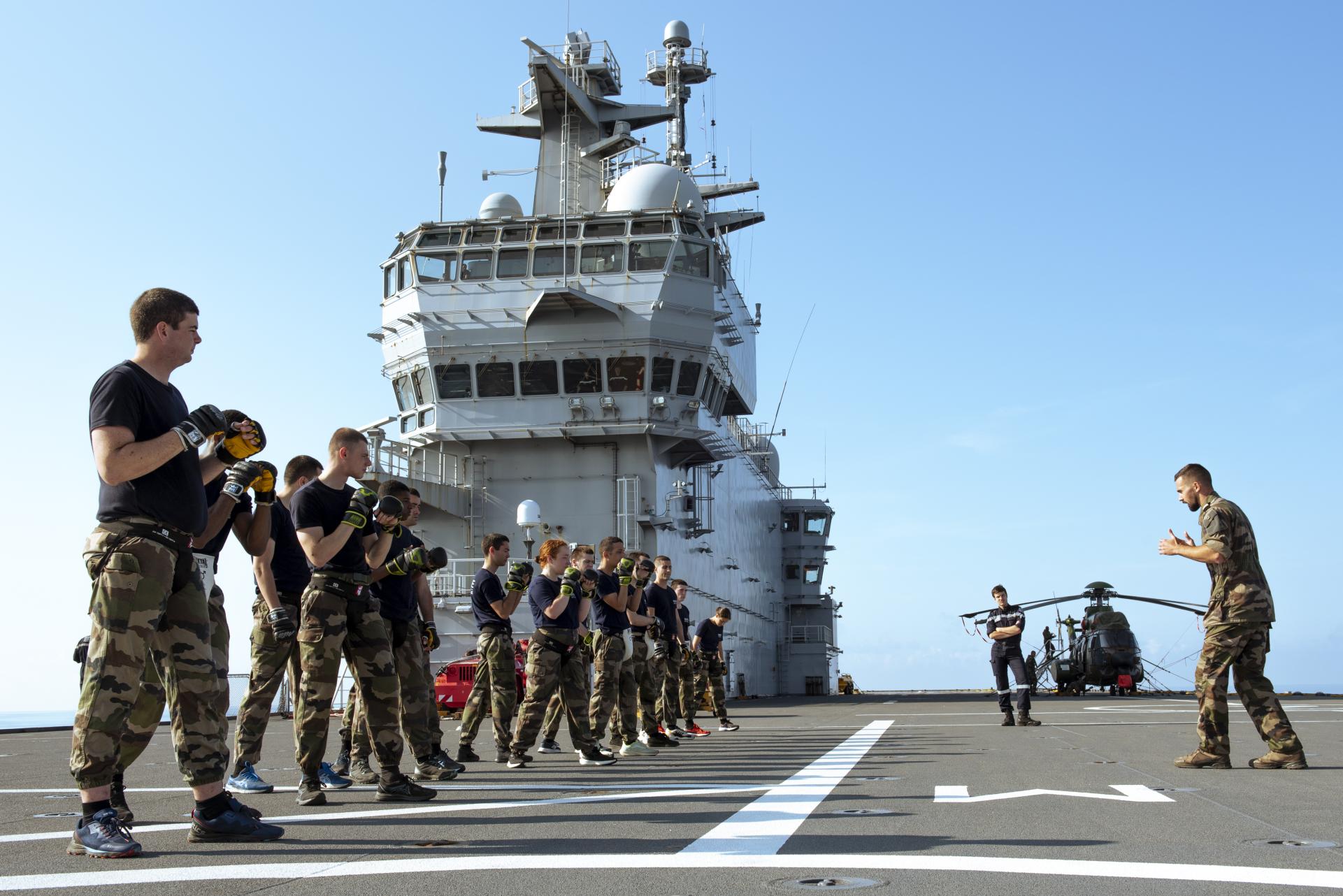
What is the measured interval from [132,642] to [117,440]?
0.77 m

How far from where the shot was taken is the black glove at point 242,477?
5562 millimetres

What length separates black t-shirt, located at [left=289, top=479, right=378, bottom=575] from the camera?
6691 mm

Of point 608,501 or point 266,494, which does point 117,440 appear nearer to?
point 266,494

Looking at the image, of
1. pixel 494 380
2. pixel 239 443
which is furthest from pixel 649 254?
pixel 239 443

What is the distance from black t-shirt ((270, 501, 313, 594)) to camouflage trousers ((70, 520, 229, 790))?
2.47 meters

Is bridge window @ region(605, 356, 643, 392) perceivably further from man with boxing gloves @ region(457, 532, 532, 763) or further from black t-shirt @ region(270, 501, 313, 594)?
black t-shirt @ region(270, 501, 313, 594)

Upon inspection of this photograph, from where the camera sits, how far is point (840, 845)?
15.3ft

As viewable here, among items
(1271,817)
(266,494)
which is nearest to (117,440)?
(266,494)

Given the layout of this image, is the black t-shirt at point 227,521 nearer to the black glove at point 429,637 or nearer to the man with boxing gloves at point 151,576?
the man with boxing gloves at point 151,576

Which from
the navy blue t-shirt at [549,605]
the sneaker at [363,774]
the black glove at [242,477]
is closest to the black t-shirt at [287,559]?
the sneaker at [363,774]

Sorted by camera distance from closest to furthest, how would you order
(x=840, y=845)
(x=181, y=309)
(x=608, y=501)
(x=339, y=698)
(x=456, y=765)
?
(x=840, y=845) → (x=181, y=309) → (x=456, y=765) → (x=339, y=698) → (x=608, y=501)

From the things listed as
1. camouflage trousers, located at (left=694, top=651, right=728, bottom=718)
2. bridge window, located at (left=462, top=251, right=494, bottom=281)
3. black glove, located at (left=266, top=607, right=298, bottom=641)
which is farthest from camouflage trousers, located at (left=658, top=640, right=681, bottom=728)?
bridge window, located at (left=462, top=251, right=494, bottom=281)

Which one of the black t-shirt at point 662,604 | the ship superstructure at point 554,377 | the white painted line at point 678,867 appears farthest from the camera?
the ship superstructure at point 554,377

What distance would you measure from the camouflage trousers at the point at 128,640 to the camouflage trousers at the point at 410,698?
7.50 feet
